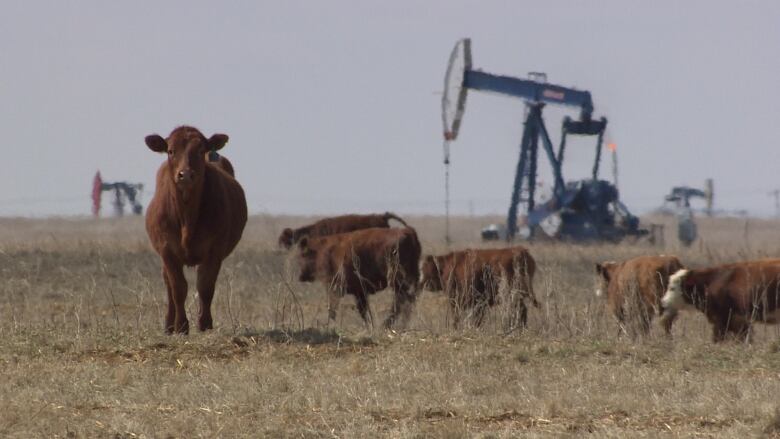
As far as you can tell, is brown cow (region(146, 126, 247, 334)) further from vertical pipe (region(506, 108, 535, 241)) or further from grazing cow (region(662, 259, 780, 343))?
vertical pipe (region(506, 108, 535, 241))

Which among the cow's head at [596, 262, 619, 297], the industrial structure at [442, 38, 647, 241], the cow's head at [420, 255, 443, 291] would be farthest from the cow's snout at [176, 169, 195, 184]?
the industrial structure at [442, 38, 647, 241]

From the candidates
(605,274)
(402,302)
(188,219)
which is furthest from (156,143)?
(605,274)

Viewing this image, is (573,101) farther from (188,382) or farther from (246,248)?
(188,382)

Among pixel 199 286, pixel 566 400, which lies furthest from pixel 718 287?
pixel 566 400

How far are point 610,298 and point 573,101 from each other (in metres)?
30.0

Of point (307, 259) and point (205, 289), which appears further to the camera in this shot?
point (307, 259)

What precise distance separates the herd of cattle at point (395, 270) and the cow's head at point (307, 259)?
0.05 feet

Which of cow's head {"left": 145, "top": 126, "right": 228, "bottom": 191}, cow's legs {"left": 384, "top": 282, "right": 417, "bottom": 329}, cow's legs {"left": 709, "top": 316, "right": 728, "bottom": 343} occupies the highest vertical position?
cow's head {"left": 145, "top": 126, "right": 228, "bottom": 191}

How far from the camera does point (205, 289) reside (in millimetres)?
13867

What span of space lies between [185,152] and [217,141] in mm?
617

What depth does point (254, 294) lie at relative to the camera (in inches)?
845

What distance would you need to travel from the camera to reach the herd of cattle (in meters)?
13.7

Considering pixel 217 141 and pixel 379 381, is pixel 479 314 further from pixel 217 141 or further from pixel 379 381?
pixel 379 381

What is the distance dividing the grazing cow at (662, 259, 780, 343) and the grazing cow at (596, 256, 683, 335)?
9.5 inches
